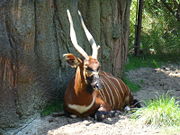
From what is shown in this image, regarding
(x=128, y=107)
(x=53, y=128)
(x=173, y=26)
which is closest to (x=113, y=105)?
(x=128, y=107)

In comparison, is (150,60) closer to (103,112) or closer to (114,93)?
(114,93)

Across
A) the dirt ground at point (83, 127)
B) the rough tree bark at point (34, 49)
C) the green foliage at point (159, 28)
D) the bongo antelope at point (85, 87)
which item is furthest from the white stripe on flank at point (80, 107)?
the green foliage at point (159, 28)

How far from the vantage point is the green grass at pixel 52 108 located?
17.9 ft

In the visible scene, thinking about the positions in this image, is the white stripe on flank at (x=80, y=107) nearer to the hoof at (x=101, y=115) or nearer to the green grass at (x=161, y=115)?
the hoof at (x=101, y=115)

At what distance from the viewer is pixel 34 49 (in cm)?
532

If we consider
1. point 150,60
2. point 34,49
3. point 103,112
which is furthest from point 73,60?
point 150,60

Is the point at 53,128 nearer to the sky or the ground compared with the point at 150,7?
nearer to the ground

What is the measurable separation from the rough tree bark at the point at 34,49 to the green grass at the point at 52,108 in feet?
0.24

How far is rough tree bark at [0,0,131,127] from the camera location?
199 inches

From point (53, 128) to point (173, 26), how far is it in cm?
654

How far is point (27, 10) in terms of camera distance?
16.9 feet

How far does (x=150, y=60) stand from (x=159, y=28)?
4.98ft

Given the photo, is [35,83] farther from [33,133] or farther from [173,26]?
[173,26]

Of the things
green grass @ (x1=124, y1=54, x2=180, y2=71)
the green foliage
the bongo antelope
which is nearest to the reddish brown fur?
the bongo antelope
